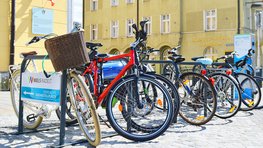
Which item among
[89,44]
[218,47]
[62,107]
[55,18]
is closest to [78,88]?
[62,107]

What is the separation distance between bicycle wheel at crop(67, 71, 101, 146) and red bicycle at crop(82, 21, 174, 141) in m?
0.28

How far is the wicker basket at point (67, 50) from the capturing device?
4.09 meters

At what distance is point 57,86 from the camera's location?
4441 mm

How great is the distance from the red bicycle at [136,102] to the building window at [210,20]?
2718cm

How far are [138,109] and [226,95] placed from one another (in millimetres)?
2878

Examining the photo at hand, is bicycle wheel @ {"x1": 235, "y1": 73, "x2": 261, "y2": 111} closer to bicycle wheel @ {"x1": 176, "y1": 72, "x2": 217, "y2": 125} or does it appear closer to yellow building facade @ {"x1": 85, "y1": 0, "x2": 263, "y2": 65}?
bicycle wheel @ {"x1": 176, "y1": 72, "x2": 217, "y2": 125}

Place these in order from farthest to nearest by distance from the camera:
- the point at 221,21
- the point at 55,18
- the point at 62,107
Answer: the point at 221,21, the point at 55,18, the point at 62,107

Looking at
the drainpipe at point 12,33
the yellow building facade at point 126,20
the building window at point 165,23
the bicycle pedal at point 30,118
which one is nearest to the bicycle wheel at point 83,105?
the bicycle pedal at point 30,118

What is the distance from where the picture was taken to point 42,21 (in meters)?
13.9

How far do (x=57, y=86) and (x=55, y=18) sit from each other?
1023 cm

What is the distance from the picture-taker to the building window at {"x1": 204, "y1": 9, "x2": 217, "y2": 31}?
30.9 metres

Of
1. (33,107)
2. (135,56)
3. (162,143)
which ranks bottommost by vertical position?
(162,143)

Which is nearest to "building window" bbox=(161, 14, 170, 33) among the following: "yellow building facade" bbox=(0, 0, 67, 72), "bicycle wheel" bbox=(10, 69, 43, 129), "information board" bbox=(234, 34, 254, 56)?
"yellow building facade" bbox=(0, 0, 67, 72)

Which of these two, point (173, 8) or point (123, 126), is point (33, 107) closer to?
point (123, 126)
